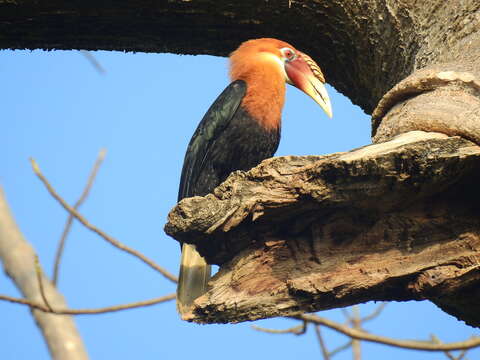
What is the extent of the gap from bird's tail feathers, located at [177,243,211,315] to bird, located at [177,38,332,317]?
2.21 ft

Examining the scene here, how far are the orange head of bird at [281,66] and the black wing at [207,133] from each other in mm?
190

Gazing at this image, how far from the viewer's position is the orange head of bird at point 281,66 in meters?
3.28

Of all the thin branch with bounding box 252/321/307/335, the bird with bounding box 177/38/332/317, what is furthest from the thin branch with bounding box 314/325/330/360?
the bird with bounding box 177/38/332/317

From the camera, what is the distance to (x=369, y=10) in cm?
256

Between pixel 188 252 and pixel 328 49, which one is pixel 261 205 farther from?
pixel 328 49

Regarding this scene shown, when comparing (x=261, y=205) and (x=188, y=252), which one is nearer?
(x=261, y=205)

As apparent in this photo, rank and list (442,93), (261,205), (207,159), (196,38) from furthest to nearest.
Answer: (207,159), (196,38), (442,93), (261,205)

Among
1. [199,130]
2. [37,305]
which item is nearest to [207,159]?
[199,130]

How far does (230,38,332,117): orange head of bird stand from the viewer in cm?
328

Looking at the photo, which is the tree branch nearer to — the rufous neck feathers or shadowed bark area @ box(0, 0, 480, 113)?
shadowed bark area @ box(0, 0, 480, 113)

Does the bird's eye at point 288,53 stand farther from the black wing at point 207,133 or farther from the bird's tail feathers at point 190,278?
the bird's tail feathers at point 190,278

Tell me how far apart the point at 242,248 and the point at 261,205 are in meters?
0.16

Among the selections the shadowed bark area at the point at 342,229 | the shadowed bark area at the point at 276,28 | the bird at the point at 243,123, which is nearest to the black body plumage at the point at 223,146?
the bird at the point at 243,123

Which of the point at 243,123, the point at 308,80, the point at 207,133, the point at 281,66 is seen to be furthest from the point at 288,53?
the point at 207,133
